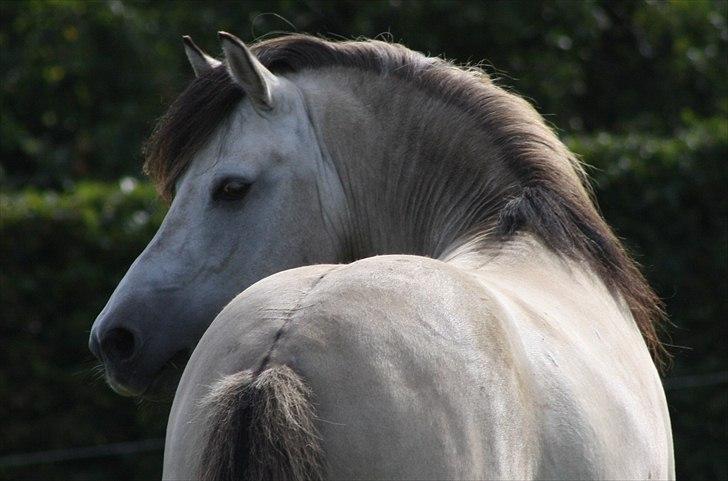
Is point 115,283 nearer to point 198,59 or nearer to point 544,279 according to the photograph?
point 198,59

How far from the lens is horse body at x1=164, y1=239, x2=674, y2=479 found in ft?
5.54

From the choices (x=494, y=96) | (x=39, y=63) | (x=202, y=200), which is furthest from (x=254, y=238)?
(x=39, y=63)

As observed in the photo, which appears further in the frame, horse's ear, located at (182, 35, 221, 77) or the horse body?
horse's ear, located at (182, 35, 221, 77)

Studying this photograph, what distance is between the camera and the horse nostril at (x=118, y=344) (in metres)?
2.83

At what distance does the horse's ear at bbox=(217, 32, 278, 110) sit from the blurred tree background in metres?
2.40

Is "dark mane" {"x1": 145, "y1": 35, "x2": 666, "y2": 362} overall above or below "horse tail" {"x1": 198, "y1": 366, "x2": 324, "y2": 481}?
below

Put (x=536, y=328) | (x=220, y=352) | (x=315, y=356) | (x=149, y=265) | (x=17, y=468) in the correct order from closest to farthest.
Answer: (x=315, y=356)
(x=220, y=352)
(x=536, y=328)
(x=149, y=265)
(x=17, y=468)

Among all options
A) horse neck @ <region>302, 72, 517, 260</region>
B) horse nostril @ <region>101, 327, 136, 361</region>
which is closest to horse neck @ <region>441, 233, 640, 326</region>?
horse neck @ <region>302, 72, 517, 260</region>

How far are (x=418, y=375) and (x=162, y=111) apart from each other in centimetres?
837

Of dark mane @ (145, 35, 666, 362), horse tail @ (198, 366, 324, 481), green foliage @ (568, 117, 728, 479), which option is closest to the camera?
horse tail @ (198, 366, 324, 481)

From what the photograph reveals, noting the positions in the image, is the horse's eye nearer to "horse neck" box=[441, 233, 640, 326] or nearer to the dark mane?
the dark mane

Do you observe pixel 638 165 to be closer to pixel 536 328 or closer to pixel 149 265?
pixel 149 265

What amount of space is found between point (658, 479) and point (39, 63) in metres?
8.56

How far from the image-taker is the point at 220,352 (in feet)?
5.99
